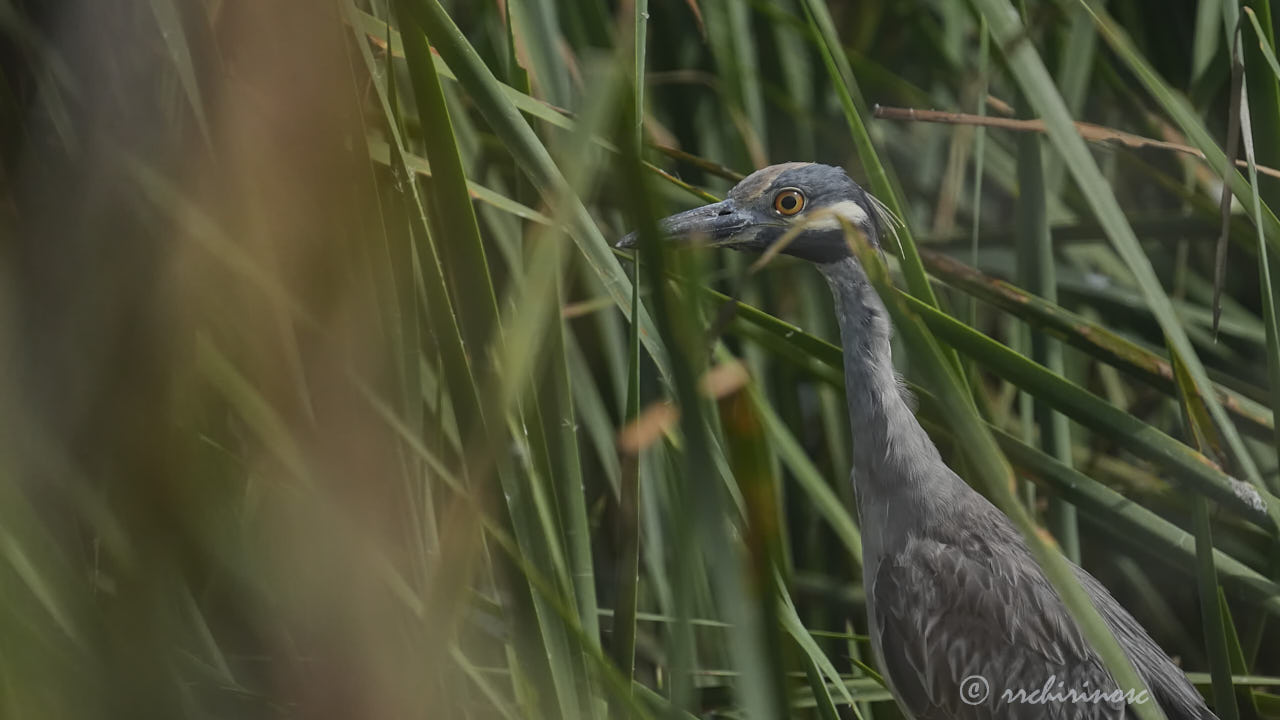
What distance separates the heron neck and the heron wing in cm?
16

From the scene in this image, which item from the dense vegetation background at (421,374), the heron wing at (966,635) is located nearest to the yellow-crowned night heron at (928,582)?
the heron wing at (966,635)

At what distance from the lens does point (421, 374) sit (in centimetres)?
155

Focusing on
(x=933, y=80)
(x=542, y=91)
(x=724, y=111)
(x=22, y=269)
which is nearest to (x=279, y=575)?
(x=22, y=269)

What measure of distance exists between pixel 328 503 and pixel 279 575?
0.11m

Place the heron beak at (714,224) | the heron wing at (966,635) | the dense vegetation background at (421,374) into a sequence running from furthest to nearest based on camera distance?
the heron wing at (966,635), the heron beak at (714,224), the dense vegetation background at (421,374)

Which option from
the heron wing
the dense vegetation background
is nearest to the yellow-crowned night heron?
the heron wing

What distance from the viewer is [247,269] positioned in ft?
2.62

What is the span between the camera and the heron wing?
91.4 inches

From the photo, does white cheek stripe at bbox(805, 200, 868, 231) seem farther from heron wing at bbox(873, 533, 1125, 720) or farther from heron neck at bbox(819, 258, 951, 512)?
heron wing at bbox(873, 533, 1125, 720)

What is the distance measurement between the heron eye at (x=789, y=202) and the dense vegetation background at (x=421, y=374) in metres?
0.27

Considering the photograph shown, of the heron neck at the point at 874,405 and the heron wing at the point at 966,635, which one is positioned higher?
the heron neck at the point at 874,405

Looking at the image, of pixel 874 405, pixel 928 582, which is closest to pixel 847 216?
pixel 874 405

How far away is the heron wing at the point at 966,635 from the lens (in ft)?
7.61

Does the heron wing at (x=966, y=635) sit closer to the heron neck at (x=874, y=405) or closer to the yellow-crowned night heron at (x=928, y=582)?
the yellow-crowned night heron at (x=928, y=582)
